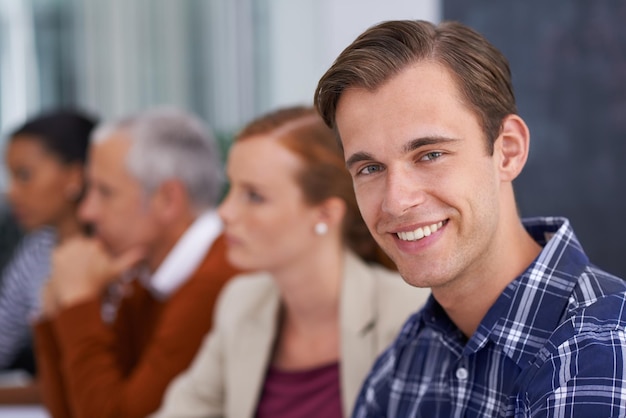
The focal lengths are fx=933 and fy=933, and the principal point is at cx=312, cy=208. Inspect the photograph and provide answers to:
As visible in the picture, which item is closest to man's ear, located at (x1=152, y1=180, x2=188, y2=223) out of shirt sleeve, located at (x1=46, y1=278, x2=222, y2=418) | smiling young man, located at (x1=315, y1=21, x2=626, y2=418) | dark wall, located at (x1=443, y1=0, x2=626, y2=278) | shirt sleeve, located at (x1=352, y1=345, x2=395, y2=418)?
shirt sleeve, located at (x1=46, y1=278, x2=222, y2=418)

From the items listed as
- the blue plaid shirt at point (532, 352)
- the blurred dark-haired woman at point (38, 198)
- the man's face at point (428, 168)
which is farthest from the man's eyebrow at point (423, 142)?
the blurred dark-haired woman at point (38, 198)

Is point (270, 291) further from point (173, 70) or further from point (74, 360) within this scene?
point (173, 70)

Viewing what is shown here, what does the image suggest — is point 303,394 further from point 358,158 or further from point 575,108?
point 575,108

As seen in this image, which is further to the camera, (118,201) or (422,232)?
(118,201)

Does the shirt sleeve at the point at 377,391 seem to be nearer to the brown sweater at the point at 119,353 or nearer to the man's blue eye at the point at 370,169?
the man's blue eye at the point at 370,169

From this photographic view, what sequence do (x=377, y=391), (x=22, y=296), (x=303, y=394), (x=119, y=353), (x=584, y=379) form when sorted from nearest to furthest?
1. (x=584, y=379)
2. (x=377, y=391)
3. (x=303, y=394)
4. (x=119, y=353)
5. (x=22, y=296)

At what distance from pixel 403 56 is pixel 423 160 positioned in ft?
0.45

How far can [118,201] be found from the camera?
8.75ft

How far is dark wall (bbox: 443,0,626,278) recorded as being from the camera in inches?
116

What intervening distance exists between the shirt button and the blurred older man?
1.22 meters

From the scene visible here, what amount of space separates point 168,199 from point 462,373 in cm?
155

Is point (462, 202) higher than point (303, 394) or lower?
higher

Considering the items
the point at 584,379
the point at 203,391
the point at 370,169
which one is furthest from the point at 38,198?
the point at 584,379

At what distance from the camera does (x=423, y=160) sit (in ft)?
3.92
